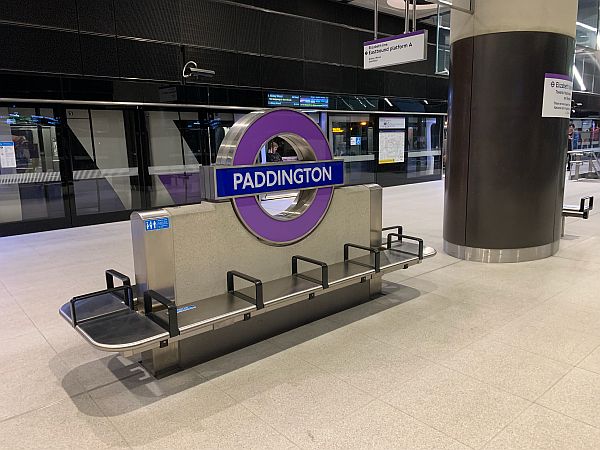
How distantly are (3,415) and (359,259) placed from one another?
270 cm

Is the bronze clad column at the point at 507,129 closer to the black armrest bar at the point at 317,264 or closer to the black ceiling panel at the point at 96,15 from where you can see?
the black armrest bar at the point at 317,264

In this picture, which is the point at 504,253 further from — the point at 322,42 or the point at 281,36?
the point at 322,42

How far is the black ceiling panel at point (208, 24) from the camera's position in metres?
8.85

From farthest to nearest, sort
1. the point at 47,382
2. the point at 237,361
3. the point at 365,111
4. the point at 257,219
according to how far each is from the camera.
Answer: the point at 365,111, the point at 257,219, the point at 237,361, the point at 47,382

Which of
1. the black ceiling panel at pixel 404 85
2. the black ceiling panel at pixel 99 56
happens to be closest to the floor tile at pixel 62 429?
the black ceiling panel at pixel 99 56

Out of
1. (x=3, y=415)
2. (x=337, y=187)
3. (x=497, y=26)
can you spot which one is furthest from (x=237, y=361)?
(x=497, y=26)

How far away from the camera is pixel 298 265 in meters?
3.72

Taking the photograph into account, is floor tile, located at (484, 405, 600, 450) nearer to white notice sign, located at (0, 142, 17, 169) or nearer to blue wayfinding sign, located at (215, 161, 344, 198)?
blue wayfinding sign, located at (215, 161, 344, 198)

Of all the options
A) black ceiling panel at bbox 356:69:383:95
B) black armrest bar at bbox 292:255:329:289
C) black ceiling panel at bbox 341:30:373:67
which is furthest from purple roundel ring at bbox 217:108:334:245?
black ceiling panel at bbox 356:69:383:95

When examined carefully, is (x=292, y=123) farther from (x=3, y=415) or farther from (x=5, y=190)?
(x=5, y=190)

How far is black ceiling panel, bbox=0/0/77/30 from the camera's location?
699cm

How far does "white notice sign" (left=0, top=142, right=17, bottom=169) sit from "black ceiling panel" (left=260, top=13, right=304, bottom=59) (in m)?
5.20

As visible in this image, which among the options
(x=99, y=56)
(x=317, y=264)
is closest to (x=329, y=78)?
(x=99, y=56)

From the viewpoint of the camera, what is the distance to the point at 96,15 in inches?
307
